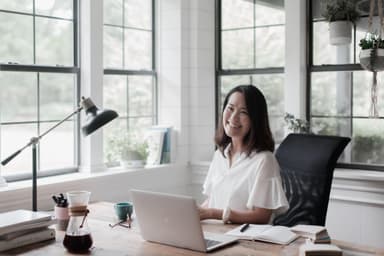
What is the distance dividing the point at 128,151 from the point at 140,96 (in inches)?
21.8

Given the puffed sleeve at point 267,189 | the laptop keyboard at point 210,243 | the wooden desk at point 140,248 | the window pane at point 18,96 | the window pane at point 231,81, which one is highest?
the window pane at point 231,81

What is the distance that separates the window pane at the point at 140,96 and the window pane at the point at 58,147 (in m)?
0.64

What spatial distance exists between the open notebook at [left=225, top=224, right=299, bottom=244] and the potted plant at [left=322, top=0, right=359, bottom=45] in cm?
182

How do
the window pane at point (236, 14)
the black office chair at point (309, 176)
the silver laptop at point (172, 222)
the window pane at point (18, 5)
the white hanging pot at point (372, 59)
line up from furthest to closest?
the window pane at point (236, 14), the white hanging pot at point (372, 59), the window pane at point (18, 5), the black office chair at point (309, 176), the silver laptop at point (172, 222)

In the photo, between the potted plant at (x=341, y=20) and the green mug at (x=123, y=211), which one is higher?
the potted plant at (x=341, y=20)

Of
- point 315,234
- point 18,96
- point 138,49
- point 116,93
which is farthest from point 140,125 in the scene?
point 315,234

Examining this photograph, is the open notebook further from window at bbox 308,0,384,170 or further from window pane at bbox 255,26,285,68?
window pane at bbox 255,26,285,68

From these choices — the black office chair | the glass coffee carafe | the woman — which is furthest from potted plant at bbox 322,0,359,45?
the glass coffee carafe

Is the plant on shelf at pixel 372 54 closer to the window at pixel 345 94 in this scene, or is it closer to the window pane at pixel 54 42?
the window at pixel 345 94

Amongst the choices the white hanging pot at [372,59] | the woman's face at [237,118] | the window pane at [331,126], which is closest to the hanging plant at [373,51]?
the white hanging pot at [372,59]

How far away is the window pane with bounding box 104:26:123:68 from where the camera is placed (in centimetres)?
406

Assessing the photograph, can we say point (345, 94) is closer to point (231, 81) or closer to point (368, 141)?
point (368, 141)

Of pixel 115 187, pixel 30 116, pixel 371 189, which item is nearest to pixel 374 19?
pixel 371 189

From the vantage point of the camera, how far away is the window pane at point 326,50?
3.94 meters
